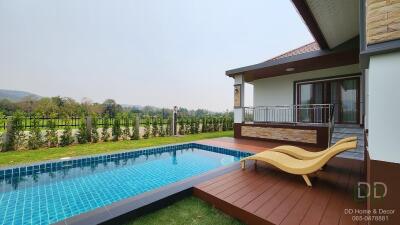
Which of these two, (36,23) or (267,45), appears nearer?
(36,23)

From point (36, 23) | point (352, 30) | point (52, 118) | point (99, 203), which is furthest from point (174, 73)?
point (99, 203)

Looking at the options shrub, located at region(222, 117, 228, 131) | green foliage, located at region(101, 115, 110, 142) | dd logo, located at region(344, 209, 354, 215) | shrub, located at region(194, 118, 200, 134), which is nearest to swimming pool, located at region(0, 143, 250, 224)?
dd logo, located at region(344, 209, 354, 215)

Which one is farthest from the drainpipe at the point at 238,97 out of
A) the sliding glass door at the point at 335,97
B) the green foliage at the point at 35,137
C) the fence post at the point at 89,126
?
the green foliage at the point at 35,137

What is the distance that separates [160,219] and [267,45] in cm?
1708

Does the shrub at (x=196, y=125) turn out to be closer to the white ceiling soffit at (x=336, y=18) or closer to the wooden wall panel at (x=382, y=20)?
the white ceiling soffit at (x=336, y=18)

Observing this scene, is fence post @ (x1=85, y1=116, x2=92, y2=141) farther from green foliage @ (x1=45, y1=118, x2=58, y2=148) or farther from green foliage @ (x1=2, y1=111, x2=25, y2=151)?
green foliage @ (x1=2, y1=111, x2=25, y2=151)

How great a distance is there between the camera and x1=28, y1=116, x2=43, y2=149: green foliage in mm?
7621

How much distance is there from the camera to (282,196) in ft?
9.47

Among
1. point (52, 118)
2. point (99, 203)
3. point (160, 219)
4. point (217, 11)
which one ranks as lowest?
point (99, 203)

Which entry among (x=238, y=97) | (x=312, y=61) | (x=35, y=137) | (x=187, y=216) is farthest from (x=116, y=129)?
(x=312, y=61)

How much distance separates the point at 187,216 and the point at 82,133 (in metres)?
8.56

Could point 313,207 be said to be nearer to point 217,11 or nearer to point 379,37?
Answer: point 379,37

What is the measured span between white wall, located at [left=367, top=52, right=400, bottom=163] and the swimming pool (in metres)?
4.09

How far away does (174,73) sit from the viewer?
2502 cm
